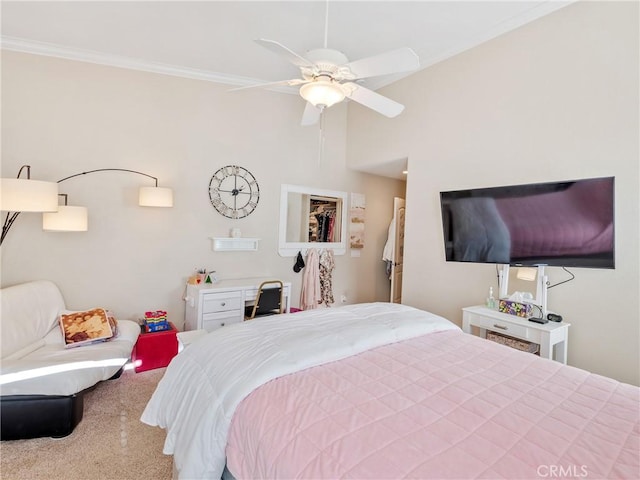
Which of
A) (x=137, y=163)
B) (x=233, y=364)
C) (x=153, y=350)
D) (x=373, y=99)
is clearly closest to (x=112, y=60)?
(x=137, y=163)

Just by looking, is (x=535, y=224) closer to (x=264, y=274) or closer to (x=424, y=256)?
(x=424, y=256)

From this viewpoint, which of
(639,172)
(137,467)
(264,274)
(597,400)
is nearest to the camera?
(597,400)

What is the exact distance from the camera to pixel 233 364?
4.66 feet

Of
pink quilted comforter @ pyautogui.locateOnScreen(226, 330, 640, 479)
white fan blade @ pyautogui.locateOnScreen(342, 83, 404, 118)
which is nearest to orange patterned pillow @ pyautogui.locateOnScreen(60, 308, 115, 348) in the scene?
pink quilted comforter @ pyautogui.locateOnScreen(226, 330, 640, 479)

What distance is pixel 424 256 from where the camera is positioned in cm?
353

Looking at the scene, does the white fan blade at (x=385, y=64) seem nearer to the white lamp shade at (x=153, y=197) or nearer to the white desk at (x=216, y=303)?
the white lamp shade at (x=153, y=197)

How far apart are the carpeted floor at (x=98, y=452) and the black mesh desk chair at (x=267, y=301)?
4.51ft

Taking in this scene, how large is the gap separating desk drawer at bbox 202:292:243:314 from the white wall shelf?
0.63 m

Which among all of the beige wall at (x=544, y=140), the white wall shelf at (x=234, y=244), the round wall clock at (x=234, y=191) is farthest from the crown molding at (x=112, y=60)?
the beige wall at (x=544, y=140)

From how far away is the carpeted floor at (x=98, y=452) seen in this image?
173cm

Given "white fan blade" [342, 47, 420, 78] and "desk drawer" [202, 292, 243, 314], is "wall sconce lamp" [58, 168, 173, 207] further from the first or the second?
"white fan blade" [342, 47, 420, 78]

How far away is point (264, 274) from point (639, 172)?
11.6ft

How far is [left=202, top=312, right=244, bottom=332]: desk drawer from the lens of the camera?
3303mm

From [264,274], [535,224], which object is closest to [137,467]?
[264,274]
